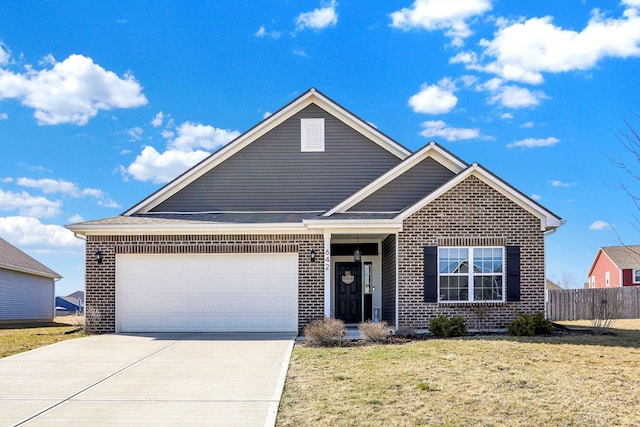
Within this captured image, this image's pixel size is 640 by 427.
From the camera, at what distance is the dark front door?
742 inches

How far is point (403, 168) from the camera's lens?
17.5 m

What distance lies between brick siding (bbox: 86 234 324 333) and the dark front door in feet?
9.47

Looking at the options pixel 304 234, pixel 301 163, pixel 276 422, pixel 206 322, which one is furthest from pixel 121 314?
pixel 276 422

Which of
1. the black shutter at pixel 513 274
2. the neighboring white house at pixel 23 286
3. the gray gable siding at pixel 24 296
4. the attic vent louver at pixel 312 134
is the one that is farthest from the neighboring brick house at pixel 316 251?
the gray gable siding at pixel 24 296

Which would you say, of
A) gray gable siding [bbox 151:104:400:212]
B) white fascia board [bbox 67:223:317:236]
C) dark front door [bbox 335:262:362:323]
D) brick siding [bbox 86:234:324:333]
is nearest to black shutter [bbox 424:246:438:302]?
brick siding [bbox 86:234:324:333]

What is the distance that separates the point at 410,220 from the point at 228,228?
4.73 meters

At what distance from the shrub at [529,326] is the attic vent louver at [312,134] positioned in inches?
315

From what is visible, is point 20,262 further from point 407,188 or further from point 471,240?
point 471,240

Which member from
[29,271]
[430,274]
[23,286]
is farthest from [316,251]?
[23,286]

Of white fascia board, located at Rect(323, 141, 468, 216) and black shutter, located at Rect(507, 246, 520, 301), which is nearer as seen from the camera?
black shutter, located at Rect(507, 246, 520, 301)

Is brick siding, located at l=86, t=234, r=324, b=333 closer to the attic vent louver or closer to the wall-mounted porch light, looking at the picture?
the wall-mounted porch light

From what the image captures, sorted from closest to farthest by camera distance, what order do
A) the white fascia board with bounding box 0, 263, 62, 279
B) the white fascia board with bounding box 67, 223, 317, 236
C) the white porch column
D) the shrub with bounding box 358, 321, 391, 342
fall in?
the shrub with bounding box 358, 321, 391, 342, the white porch column, the white fascia board with bounding box 67, 223, 317, 236, the white fascia board with bounding box 0, 263, 62, 279

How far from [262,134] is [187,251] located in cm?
484

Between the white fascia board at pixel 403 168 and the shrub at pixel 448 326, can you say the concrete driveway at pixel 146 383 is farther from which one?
the white fascia board at pixel 403 168
